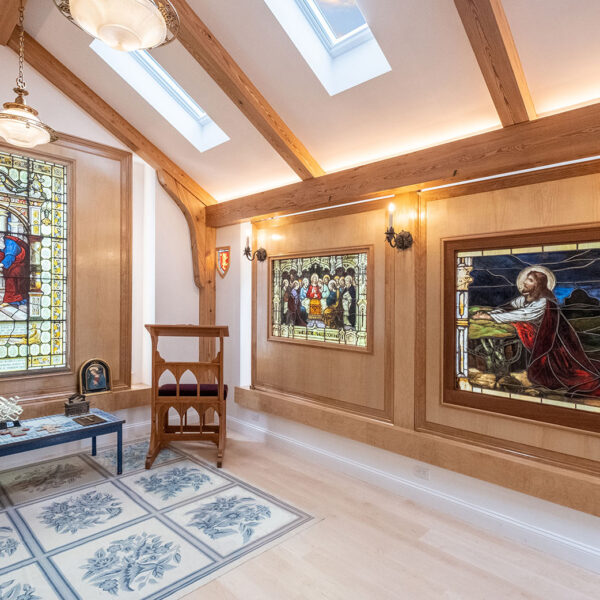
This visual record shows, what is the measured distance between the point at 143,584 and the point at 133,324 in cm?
283

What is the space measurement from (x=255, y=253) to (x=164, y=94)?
5.69 feet

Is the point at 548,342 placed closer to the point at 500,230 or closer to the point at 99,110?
the point at 500,230

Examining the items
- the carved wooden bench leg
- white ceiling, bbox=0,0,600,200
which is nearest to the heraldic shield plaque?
white ceiling, bbox=0,0,600,200

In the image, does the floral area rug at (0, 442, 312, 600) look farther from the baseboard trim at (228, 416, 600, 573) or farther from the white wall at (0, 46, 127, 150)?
the white wall at (0, 46, 127, 150)

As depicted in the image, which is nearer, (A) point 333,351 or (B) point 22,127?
(B) point 22,127

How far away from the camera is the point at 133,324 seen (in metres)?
4.51

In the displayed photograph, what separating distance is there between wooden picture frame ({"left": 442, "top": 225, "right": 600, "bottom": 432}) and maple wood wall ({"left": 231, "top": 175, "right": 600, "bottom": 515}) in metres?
0.05

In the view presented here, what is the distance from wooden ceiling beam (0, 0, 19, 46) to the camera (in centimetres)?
311

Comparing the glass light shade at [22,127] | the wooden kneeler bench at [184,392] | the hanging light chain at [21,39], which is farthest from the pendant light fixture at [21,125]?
the wooden kneeler bench at [184,392]

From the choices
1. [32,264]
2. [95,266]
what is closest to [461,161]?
[95,266]

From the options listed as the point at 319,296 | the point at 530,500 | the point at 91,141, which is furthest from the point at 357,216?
the point at 91,141

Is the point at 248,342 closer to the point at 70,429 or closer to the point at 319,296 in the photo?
the point at 319,296

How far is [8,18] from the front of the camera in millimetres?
3260

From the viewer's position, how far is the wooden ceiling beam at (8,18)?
3.11 meters
